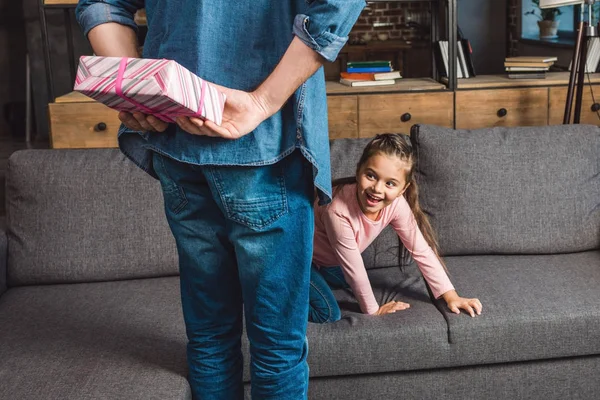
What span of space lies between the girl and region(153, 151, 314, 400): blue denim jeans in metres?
0.57

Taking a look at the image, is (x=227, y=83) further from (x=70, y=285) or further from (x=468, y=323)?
(x=70, y=285)

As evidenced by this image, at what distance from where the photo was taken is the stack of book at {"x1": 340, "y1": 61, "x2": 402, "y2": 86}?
136 inches

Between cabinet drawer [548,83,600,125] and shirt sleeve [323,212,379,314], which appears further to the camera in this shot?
cabinet drawer [548,83,600,125]

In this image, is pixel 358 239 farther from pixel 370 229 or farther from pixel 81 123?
pixel 81 123

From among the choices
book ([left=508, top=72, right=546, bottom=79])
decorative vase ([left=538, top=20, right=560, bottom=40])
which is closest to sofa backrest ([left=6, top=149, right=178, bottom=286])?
book ([left=508, top=72, right=546, bottom=79])

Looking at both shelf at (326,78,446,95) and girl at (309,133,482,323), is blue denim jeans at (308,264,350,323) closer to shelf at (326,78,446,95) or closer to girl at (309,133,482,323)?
girl at (309,133,482,323)

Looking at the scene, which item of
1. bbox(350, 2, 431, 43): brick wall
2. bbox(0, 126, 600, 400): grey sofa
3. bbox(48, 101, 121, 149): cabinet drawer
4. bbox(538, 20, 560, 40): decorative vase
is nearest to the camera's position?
bbox(0, 126, 600, 400): grey sofa

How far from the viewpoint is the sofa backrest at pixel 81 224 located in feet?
7.52

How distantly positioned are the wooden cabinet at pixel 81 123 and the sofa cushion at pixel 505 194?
1.49 meters

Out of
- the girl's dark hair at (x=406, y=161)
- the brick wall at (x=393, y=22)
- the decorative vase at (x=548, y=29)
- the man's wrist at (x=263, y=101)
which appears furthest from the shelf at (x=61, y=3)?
the brick wall at (x=393, y=22)

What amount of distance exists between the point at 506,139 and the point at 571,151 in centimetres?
22

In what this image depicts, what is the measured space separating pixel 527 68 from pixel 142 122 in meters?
2.64

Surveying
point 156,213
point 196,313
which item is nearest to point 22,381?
point 196,313

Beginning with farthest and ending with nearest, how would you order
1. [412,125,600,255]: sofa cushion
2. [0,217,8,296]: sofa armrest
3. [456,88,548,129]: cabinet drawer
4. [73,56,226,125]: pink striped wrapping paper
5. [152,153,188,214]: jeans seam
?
1. [456,88,548,129]: cabinet drawer
2. [412,125,600,255]: sofa cushion
3. [0,217,8,296]: sofa armrest
4. [152,153,188,214]: jeans seam
5. [73,56,226,125]: pink striped wrapping paper
